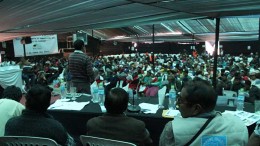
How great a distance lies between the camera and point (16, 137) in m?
1.93

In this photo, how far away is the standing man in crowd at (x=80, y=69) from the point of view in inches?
159

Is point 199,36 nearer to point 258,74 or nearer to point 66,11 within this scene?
point 258,74

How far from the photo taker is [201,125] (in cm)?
161

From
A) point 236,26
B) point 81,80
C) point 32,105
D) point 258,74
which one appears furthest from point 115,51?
point 32,105

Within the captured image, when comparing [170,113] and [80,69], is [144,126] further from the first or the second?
[80,69]

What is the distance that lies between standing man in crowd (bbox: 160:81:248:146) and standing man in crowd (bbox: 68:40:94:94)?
2.53 metres

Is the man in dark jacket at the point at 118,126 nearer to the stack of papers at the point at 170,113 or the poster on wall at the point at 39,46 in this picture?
the stack of papers at the point at 170,113

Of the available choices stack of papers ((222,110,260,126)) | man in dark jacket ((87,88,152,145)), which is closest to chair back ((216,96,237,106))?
stack of papers ((222,110,260,126))

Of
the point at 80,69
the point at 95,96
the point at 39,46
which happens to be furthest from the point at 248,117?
the point at 39,46

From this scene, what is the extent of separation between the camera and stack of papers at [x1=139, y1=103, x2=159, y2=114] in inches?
119

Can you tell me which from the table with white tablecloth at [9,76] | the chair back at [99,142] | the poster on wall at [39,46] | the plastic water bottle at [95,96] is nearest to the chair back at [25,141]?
the chair back at [99,142]

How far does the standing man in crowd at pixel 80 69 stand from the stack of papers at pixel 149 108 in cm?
120

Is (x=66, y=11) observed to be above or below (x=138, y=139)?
above

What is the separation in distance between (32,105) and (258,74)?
604 centimetres
